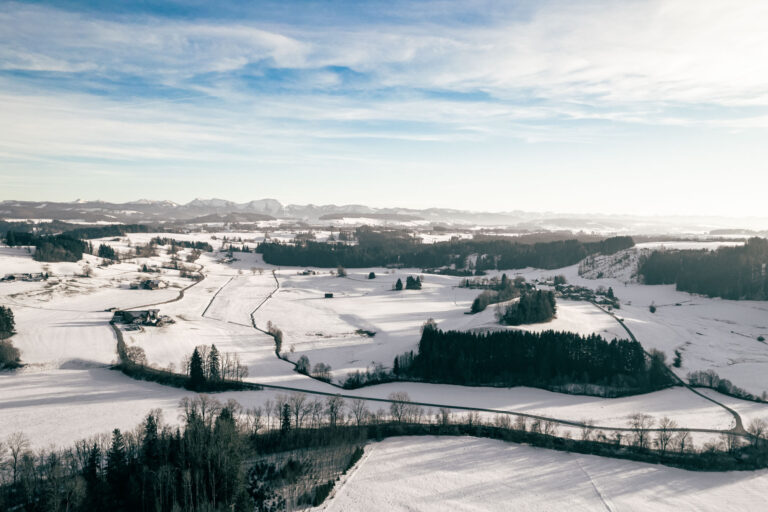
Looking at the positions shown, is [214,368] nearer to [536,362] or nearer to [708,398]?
[536,362]

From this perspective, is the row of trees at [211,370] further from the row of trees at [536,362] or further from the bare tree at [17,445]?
the row of trees at [536,362]

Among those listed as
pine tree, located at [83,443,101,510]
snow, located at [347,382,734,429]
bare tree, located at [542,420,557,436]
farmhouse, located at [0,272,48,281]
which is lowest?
snow, located at [347,382,734,429]

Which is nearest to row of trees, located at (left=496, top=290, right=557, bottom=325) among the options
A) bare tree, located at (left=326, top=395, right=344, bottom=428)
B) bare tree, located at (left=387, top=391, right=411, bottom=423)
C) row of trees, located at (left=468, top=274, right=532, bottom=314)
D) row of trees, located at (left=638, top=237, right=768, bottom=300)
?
row of trees, located at (left=468, top=274, right=532, bottom=314)

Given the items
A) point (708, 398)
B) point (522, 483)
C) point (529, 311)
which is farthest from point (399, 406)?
point (708, 398)

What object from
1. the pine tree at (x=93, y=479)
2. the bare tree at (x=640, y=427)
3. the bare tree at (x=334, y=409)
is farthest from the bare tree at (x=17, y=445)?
the bare tree at (x=640, y=427)

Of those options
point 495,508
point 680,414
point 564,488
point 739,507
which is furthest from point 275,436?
point 680,414

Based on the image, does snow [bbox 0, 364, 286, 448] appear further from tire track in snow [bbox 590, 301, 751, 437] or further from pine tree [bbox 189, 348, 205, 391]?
tire track in snow [bbox 590, 301, 751, 437]
